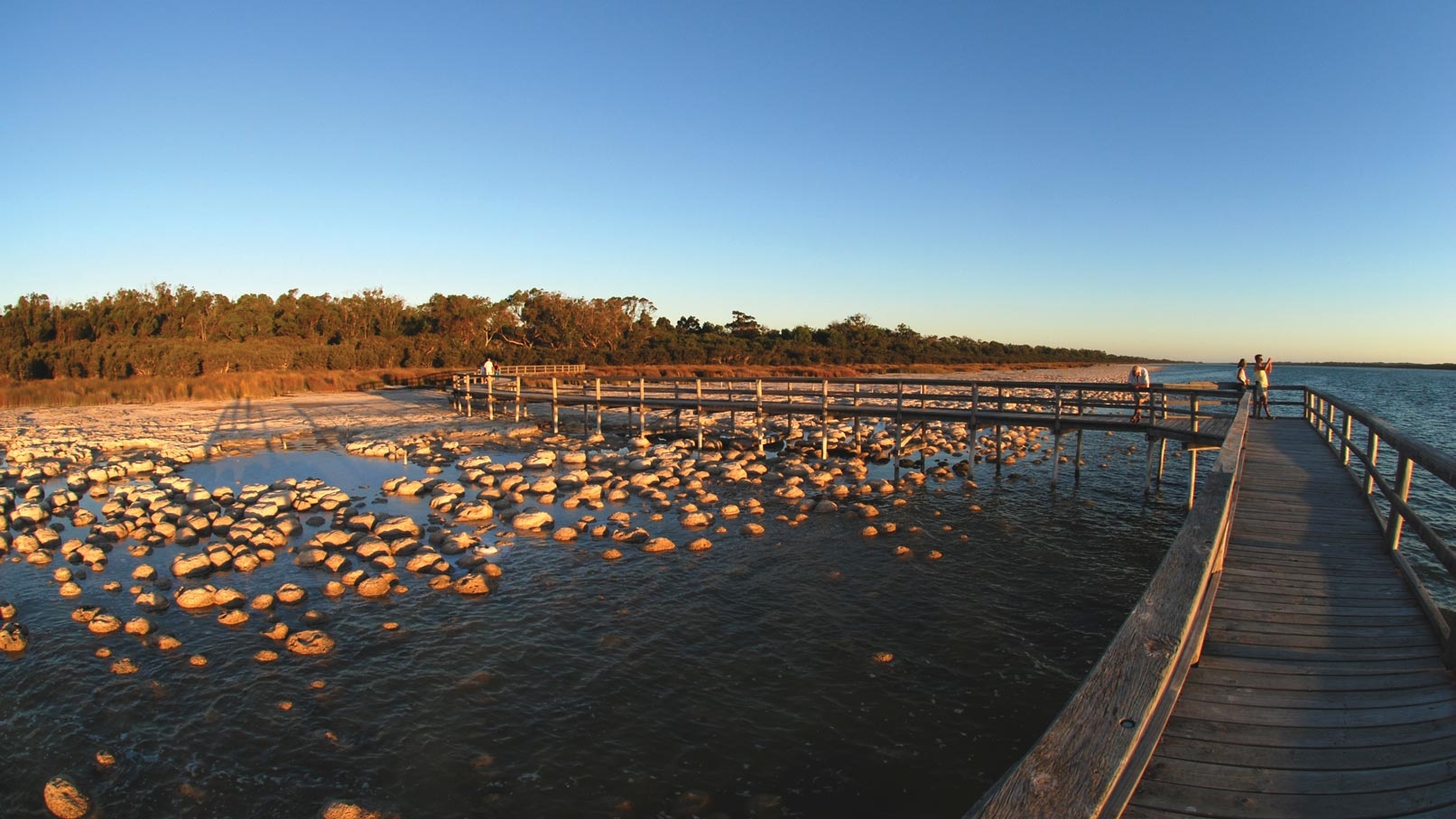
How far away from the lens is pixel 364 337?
262 feet

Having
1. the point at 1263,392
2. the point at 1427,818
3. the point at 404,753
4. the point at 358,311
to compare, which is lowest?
the point at 404,753

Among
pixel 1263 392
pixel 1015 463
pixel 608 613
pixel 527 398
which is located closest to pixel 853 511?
pixel 608 613

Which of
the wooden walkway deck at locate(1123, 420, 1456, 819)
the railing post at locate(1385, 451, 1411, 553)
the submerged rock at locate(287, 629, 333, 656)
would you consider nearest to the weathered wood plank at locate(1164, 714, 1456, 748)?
the wooden walkway deck at locate(1123, 420, 1456, 819)

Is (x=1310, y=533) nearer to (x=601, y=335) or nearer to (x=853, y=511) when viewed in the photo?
(x=853, y=511)

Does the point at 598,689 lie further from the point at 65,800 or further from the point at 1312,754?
the point at 1312,754

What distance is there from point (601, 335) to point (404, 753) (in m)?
83.2

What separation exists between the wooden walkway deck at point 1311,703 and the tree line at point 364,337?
200ft

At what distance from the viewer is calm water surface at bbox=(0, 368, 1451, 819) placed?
6.00m

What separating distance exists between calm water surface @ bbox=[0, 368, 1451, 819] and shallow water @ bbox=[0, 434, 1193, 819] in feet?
0.10

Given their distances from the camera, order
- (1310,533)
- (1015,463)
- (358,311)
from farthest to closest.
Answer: (358,311) < (1015,463) < (1310,533)

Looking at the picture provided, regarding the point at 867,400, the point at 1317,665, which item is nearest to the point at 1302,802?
the point at 1317,665

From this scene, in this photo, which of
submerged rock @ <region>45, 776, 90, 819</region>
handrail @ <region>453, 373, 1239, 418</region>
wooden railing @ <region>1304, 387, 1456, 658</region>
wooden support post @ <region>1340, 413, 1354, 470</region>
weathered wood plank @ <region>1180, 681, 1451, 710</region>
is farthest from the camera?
handrail @ <region>453, 373, 1239, 418</region>

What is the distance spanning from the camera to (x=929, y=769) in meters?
6.23

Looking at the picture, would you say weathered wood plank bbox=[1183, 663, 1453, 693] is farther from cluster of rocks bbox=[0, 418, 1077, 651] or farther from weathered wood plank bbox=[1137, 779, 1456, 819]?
cluster of rocks bbox=[0, 418, 1077, 651]
